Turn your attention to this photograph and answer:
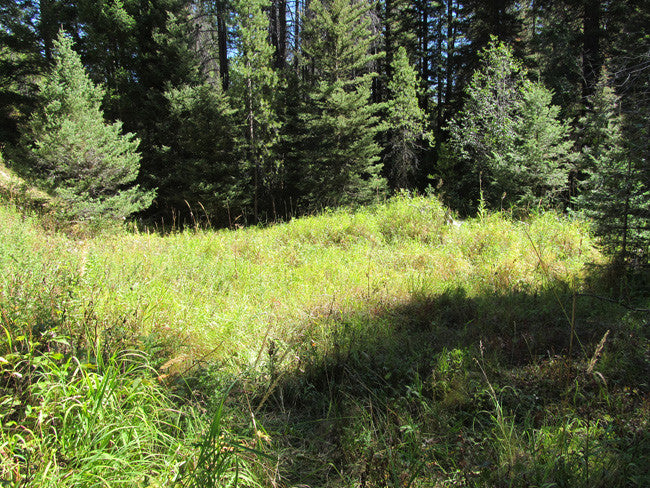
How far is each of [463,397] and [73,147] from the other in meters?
12.1

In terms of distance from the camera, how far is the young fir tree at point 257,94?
43.9ft

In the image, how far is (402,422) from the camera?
204cm

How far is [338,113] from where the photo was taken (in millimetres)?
14383

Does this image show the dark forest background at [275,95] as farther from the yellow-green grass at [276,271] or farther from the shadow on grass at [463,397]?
the shadow on grass at [463,397]

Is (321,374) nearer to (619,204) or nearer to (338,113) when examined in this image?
(619,204)

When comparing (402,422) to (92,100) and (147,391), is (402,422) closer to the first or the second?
(147,391)

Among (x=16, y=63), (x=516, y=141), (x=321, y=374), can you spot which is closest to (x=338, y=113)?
(x=516, y=141)

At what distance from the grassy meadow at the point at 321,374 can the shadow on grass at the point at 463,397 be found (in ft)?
0.05

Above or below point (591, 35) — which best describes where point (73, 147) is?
below

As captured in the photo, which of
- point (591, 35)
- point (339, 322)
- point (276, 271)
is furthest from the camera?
point (591, 35)

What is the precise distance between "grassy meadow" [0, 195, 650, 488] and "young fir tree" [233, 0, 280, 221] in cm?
1031

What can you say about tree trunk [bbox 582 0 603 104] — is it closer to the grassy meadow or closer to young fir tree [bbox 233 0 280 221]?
young fir tree [bbox 233 0 280 221]

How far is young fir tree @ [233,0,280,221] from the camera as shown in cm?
1338

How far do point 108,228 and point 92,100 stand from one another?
477 centimetres
